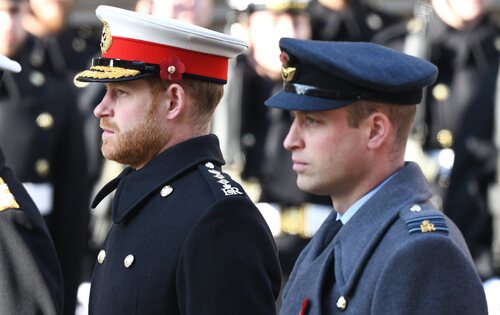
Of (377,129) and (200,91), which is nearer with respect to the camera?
(377,129)

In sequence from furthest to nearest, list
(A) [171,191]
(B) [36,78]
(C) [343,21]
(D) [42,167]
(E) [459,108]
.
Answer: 1. (C) [343,21]
2. (E) [459,108]
3. (B) [36,78]
4. (D) [42,167]
5. (A) [171,191]

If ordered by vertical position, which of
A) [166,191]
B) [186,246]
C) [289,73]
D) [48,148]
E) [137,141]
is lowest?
[48,148]

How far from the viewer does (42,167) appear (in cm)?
778

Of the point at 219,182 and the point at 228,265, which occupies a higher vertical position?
the point at 219,182

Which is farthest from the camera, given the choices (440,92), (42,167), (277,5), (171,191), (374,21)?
(374,21)

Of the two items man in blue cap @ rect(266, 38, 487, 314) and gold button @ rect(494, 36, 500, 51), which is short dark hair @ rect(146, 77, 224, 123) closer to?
man in blue cap @ rect(266, 38, 487, 314)

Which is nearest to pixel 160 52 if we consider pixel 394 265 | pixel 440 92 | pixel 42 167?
pixel 394 265

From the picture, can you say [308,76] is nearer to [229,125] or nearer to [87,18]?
[229,125]

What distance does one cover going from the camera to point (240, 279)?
13.6 ft

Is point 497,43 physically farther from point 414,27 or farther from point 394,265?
point 394,265

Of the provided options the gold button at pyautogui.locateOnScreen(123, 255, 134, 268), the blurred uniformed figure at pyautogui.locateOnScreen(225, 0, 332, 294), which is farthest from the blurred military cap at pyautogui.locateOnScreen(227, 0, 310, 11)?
the gold button at pyautogui.locateOnScreen(123, 255, 134, 268)

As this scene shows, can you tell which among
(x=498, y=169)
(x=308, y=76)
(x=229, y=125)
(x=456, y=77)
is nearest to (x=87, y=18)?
(x=229, y=125)

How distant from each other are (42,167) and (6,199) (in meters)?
2.96

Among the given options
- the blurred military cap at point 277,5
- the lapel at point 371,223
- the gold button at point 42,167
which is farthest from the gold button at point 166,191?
the blurred military cap at point 277,5
